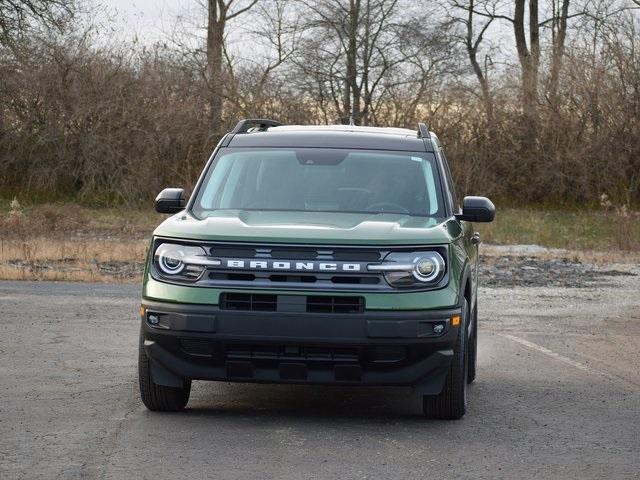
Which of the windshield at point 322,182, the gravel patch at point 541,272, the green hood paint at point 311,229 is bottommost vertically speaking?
the gravel patch at point 541,272

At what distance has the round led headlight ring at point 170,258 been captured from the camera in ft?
26.1

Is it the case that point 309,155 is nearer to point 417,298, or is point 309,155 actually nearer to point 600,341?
point 417,298

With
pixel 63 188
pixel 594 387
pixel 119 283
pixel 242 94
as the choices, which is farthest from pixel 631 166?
pixel 594 387

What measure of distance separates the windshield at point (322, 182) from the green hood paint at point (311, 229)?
0.41 meters

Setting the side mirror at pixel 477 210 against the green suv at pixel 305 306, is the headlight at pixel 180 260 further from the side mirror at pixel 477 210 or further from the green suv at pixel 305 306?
the side mirror at pixel 477 210

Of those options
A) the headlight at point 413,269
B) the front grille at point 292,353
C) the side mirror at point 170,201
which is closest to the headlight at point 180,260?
the front grille at point 292,353

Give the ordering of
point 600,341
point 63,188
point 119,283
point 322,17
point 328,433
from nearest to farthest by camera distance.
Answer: point 328,433
point 600,341
point 119,283
point 63,188
point 322,17

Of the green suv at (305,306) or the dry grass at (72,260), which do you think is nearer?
the green suv at (305,306)

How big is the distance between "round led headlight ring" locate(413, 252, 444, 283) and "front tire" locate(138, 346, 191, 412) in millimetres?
1536

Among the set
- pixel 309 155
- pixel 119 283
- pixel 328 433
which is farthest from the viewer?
pixel 119 283

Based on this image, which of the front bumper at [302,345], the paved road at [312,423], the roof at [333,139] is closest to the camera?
the paved road at [312,423]

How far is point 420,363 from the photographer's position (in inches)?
308

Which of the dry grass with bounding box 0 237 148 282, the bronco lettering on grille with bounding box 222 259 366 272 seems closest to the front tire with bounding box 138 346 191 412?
the bronco lettering on grille with bounding box 222 259 366 272

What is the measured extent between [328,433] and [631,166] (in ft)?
102
